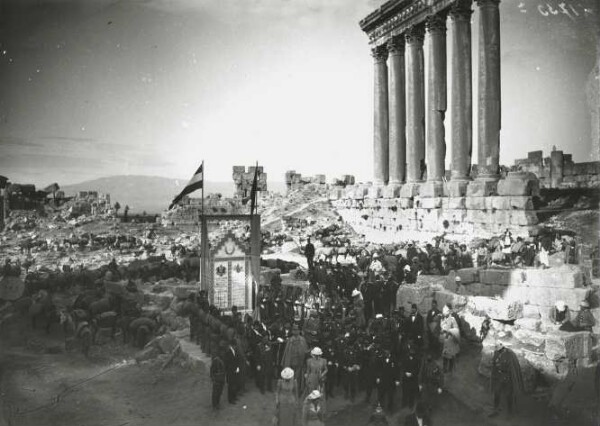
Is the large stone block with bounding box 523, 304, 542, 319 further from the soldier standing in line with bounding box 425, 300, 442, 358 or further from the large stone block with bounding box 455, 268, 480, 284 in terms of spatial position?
the soldier standing in line with bounding box 425, 300, 442, 358

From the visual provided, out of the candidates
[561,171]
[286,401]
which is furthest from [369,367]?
[561,171]

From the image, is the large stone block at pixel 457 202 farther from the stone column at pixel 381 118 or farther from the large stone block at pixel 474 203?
the stone column at pixel 381 118

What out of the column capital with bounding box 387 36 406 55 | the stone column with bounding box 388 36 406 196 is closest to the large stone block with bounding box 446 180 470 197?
the stone column with bounding box 388 36 406 196

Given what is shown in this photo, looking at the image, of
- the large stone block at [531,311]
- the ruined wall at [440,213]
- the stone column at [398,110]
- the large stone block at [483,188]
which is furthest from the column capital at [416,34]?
the large stone block at [531,311]

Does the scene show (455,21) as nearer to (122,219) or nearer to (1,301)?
(1,301)

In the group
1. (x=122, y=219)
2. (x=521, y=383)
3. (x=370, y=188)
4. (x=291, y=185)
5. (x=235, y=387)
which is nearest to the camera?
(x=521, y=383)

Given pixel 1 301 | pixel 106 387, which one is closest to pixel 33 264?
pixel 1 301
